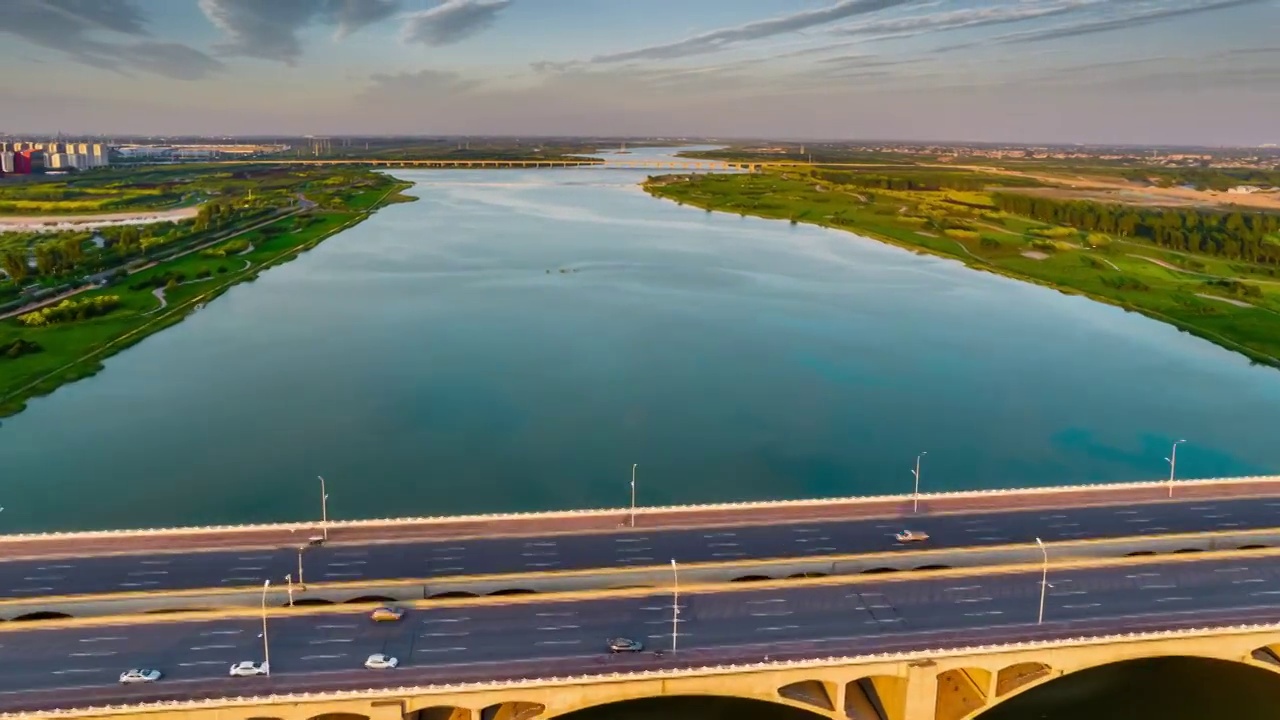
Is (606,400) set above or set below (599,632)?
below

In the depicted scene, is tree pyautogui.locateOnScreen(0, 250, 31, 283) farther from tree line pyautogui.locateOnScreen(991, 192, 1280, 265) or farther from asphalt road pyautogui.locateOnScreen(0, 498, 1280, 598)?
tree line pyautogui.locateOnScreen(991, 192, 1280, 265)

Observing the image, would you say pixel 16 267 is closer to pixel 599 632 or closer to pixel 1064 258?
pixel 599 632

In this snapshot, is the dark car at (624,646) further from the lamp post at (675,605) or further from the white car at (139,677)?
the white car at (139,677)

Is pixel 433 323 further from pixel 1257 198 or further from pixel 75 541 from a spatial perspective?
pixel 1257 198

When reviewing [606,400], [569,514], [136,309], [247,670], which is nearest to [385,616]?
[247,670]

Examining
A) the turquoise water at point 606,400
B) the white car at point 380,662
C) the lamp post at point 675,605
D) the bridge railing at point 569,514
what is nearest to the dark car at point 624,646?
the lamp post at point 675,605

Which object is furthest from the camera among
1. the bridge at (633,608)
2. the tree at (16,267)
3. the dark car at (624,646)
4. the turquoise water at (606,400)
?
the tree at (16,267)

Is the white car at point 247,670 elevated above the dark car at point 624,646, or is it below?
above
